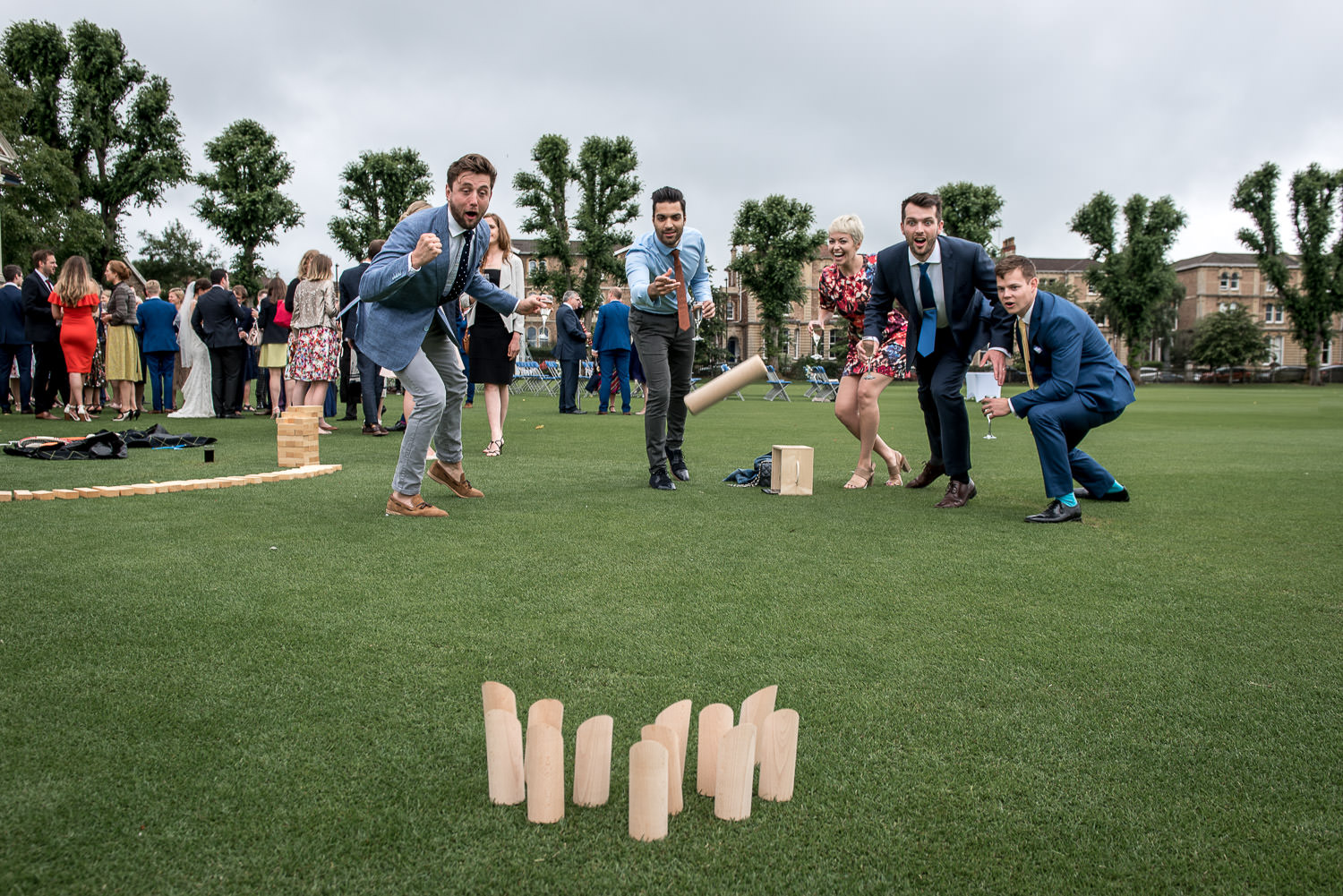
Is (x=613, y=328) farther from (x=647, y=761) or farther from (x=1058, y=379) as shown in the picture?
(x=647, y=761)

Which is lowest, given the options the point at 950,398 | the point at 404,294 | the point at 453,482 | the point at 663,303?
the point at 453,482

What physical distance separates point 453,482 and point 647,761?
4.79 meters

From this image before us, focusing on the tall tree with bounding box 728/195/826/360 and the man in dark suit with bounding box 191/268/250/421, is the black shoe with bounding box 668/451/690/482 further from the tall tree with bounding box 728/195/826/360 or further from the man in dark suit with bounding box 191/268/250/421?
the tall tree with bounding box 728/195/826/360

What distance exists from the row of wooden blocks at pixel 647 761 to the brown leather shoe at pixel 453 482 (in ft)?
14.6

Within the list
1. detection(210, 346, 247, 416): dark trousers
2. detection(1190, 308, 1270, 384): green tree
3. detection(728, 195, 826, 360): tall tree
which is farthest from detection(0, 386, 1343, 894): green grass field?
detection(1190, 308, 1270, 384): green tree

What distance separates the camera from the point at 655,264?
23.1 ft

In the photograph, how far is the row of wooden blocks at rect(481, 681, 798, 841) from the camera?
73.3 inches

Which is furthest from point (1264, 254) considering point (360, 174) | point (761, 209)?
point (360, 174)

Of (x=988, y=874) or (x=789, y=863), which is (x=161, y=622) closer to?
(x=789, y=863)

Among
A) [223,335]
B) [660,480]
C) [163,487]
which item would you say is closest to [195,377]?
[223,335]

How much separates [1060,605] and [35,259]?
13518 millimetres

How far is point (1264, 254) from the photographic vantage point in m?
63.6

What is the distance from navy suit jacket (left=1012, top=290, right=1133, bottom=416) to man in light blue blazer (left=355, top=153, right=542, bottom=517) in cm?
315

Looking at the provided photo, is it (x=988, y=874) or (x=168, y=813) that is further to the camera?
(x=168, y=813)
